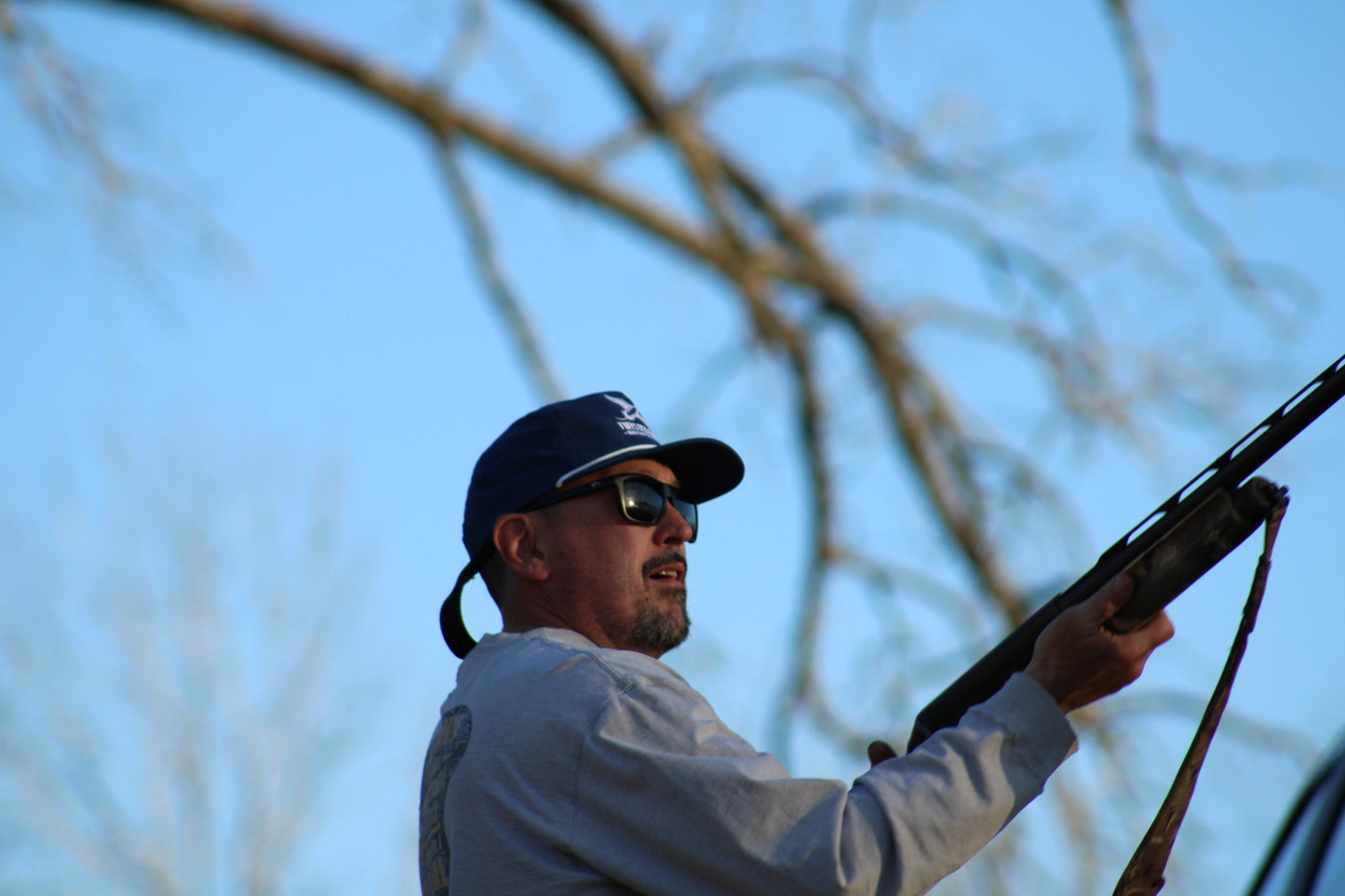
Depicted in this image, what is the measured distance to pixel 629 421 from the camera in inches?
118

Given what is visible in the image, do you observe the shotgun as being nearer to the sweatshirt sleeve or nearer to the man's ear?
the sweatshirt sleeve

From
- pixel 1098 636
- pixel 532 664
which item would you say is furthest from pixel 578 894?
pixel 1098 636

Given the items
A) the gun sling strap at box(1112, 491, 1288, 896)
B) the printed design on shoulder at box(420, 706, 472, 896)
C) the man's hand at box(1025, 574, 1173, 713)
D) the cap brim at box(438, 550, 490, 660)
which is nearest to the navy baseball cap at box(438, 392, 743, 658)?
the cap brim at box(438, 550, 490, 660)

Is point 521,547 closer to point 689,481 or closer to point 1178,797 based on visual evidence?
point 689,481

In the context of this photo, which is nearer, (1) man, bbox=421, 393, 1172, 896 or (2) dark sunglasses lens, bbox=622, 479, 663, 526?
(1) man, bbox=421, 393, 1172, 896

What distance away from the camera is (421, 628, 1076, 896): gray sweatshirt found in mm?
2113

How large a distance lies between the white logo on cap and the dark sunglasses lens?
10cm

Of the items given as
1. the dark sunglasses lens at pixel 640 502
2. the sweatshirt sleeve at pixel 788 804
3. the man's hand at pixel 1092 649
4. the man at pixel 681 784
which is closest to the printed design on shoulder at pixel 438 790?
the man at pixel 681 784

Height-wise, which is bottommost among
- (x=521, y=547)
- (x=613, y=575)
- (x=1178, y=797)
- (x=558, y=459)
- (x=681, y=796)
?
(x=1178, y=797)

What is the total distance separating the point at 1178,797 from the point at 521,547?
1276mm

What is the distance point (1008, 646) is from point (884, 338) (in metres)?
4.97

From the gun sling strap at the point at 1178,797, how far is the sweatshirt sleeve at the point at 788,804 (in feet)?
0.55

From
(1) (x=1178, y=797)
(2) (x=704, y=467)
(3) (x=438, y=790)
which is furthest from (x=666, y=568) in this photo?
(1) (x=1178, y=797)

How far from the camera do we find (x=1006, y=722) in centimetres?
221
